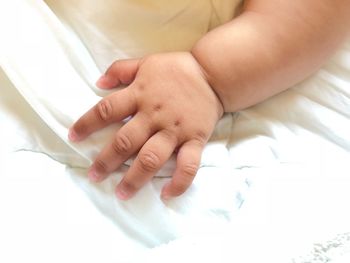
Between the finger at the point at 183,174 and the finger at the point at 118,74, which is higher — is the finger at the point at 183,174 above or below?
below

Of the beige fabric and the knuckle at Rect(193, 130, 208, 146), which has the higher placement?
the beige fabric

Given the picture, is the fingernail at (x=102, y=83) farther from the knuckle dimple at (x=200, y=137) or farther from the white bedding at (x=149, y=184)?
the knuckle dimple at (x=200, y=137)

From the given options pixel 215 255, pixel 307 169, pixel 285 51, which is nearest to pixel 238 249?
pixel 215 255

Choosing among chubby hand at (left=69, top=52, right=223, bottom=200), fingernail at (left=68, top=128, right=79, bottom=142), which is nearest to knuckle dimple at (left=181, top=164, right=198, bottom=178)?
chubby hand at (left=69, top=52, right=223, bottom=200)

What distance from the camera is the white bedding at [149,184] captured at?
53 centimetres

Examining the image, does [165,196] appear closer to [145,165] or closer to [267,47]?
[145,165]

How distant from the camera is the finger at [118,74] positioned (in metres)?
0.61

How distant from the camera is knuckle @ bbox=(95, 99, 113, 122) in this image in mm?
576

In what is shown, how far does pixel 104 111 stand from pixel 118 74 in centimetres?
6

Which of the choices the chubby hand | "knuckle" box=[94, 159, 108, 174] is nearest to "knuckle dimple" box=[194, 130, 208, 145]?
the chubby hand

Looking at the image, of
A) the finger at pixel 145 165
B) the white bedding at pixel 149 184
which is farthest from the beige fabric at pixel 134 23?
the finger at pixel 145 165

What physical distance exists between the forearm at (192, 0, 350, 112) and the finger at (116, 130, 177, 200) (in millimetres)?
96

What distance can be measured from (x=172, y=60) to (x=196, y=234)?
0.20 metres

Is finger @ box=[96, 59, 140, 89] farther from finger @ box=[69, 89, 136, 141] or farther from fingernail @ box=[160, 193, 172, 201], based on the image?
fingernail @ box=[160, 193, 172, 201]
